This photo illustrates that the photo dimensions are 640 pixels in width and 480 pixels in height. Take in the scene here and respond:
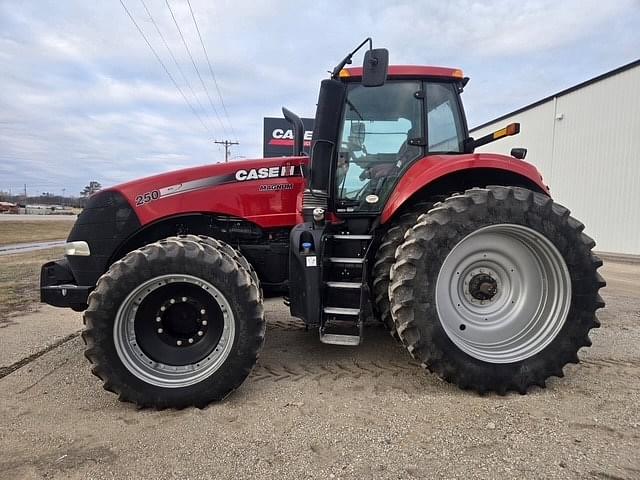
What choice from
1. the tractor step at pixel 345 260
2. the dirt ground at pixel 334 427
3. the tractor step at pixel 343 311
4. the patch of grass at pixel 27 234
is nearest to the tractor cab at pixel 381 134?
the tractor step at pixel 345 260

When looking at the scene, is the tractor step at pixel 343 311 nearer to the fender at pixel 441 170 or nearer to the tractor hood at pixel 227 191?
the fender at pixel 441 170

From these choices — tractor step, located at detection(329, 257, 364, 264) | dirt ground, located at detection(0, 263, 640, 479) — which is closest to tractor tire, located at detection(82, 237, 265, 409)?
dirt ground, located at detection(0, 263, 640, 479)

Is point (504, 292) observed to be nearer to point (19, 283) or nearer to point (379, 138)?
point (379, 138)

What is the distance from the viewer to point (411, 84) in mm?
3459

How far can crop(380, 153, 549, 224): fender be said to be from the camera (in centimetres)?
311

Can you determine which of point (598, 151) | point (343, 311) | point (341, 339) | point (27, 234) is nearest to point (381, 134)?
point (343, 311)

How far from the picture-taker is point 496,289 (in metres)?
3.17

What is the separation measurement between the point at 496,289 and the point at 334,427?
5.28ft

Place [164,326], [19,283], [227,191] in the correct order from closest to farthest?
[164,326], [227,191], [19,283]

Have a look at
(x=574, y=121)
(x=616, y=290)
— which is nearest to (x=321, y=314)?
(x=616, y=290)

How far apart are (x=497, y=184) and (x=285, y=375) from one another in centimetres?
228

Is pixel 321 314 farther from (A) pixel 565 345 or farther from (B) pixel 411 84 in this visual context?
(B) pixel 411 84

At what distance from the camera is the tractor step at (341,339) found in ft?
9.95

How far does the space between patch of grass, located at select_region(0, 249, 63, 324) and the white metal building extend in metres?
16.2
